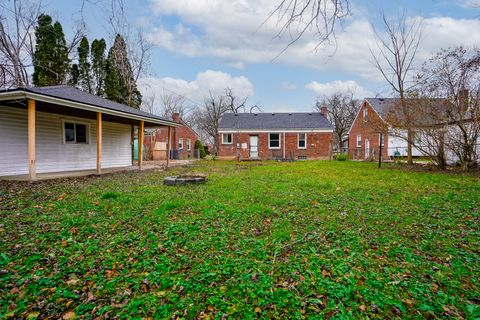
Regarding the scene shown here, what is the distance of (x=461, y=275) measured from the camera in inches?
94.6

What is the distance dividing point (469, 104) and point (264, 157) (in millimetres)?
15729

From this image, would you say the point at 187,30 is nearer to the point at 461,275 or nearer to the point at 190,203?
the point at 190,203

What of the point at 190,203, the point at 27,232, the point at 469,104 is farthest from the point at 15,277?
the point at 469,104

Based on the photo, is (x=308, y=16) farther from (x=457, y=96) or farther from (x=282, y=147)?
(x=282, y=147)

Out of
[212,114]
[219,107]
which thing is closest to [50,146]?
[219,107]

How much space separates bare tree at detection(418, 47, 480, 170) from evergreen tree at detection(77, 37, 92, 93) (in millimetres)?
24322

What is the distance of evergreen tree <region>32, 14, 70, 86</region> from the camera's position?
57.7 ft

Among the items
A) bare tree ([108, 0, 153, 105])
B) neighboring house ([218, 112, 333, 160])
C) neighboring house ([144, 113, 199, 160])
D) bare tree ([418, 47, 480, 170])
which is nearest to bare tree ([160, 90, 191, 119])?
neighboring house ([144, 113, 199, 160])

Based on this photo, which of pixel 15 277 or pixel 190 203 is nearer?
pixel 15 277

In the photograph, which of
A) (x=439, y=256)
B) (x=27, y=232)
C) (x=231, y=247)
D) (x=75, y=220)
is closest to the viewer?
(x=439, y=256)

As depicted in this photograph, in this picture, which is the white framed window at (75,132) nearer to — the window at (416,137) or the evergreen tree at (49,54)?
the evergreen tree at (49,54)

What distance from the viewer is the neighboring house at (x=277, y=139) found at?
23.0 metres

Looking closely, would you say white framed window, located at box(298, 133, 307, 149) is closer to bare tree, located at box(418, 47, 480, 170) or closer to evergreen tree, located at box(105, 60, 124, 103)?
bare tree, located at box(418, 47, 480, 170)

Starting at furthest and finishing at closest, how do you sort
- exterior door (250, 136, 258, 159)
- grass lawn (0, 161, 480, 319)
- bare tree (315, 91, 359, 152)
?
bare tree (315, 91, 359, 152) → exterior door (250, 136, 258, 159) → grass lawn (0, 161, 480, 319)
